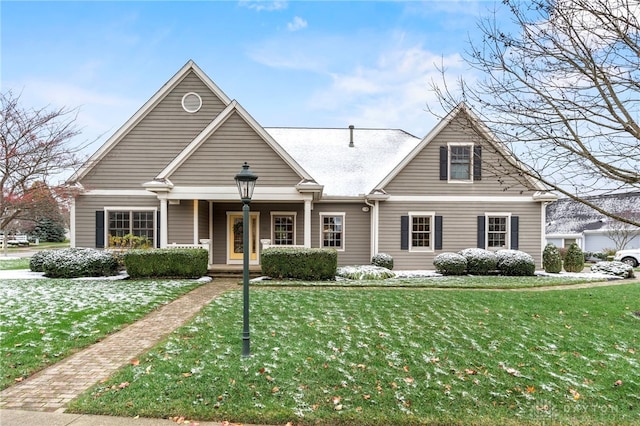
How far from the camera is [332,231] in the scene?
16.3 m

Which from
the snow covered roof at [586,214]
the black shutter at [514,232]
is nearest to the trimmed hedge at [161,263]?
the black shutter at [514,232]

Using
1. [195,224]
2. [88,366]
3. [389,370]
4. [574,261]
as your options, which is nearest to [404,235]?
[574,261]

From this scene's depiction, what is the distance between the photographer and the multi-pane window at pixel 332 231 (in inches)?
640

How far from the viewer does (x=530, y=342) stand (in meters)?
A: 6.01

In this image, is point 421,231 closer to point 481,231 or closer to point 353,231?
point 481,231

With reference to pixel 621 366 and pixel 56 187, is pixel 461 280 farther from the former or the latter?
pixel 56 187

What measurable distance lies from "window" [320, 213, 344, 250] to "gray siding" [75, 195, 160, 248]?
754 cm

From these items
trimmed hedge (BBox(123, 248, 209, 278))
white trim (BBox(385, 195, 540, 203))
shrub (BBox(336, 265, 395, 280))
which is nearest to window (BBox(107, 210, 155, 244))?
trimmed hedge (BBox(123, 248, 209, 278))

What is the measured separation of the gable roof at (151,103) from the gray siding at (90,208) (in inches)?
41.2

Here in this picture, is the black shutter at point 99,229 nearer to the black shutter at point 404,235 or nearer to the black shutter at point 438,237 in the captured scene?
the black shutter at point 404,235

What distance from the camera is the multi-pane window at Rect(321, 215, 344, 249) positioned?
16.2 meters

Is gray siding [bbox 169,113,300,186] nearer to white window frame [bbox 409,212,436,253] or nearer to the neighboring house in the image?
white window frame [bbox 409,212,436,253]

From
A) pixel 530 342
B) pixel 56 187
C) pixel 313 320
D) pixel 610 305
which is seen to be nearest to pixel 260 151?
pixel 56 187

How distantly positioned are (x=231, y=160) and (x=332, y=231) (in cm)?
564
